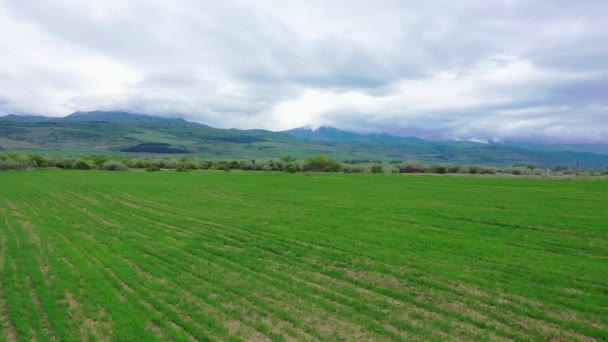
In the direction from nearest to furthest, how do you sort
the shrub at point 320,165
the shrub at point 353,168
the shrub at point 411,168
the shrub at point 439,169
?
the shrub at point 439,169 < the shrub at point 411,168 < the shrub at point 353,168 < the shrub at point 320,165

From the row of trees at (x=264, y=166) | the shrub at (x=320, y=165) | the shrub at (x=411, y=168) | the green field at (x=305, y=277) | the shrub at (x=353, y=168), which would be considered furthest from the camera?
the shrub at (x=320, y=165)

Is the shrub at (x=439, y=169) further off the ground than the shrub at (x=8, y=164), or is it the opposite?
the shrub at (x=439, y=169)

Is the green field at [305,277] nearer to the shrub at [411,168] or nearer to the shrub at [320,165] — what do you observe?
the shrub at [411,168]

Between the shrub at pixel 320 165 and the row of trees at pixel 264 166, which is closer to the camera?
the row of trees at pixel 264 166

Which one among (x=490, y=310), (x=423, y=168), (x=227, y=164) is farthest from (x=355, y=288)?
(x=227, y=164)

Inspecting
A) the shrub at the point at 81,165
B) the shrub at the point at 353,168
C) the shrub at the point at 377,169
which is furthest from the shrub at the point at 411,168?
the shrub at the point at 81,165

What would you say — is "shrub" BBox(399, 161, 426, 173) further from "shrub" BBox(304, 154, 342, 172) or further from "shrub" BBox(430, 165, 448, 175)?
"shrub" BBox(304, 154, 342, 172)

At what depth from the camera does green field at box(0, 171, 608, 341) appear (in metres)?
9.16

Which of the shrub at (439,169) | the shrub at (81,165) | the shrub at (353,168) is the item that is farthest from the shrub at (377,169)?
the shrub at (81,165)

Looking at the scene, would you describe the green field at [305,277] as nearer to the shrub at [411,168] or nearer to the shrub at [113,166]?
the shrub at [411,168]

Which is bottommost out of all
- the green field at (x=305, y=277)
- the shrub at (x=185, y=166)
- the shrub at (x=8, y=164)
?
→ the shrub at (x=8, y=164)

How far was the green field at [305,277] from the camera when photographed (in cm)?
916

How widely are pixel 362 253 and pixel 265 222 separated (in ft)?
30.0

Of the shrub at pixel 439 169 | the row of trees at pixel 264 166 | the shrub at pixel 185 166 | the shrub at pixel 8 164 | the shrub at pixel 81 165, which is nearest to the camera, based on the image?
the shrub at pixel 8 164
